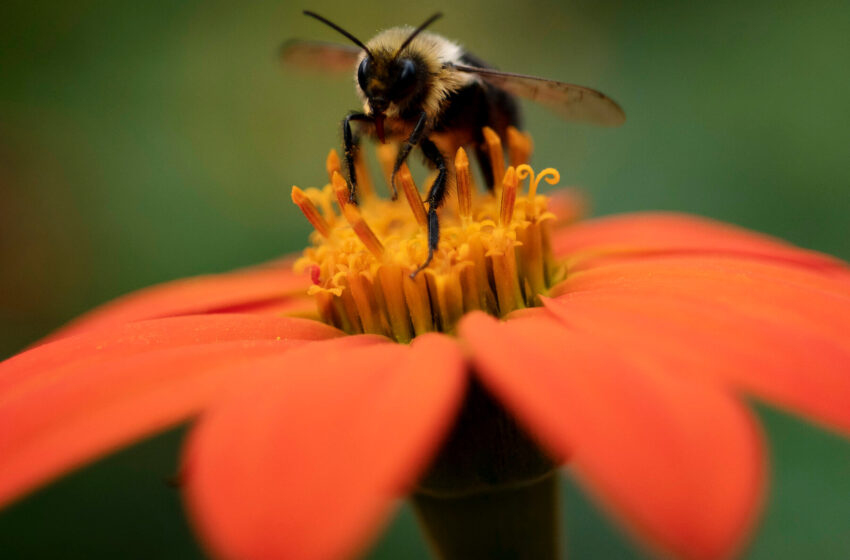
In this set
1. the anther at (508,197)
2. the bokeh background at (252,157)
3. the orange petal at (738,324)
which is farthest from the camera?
the bokeh background at (252,157)

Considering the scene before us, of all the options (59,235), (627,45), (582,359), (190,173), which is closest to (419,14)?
(627,45)

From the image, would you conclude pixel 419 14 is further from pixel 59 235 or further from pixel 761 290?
pixel 761 290

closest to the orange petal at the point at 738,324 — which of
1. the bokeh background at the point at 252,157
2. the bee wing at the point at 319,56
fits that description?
the bee wing at the point at 319,56

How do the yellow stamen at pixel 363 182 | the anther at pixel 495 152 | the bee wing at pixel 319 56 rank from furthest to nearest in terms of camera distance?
1. the bee wing at pixel 319 56
2. the yellow stamen at pixel 363 182
3. the anther at pixel 495 152

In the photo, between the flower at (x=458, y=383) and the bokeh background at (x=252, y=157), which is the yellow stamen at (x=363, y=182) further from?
the bokeh background at (x=252, y=157)

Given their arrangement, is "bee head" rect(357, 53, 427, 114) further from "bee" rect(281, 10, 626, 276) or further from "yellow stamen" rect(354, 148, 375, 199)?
"yellow stamen" rect(354, 148, 375, 199)

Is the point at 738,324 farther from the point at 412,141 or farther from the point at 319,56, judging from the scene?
the point at 319,56
